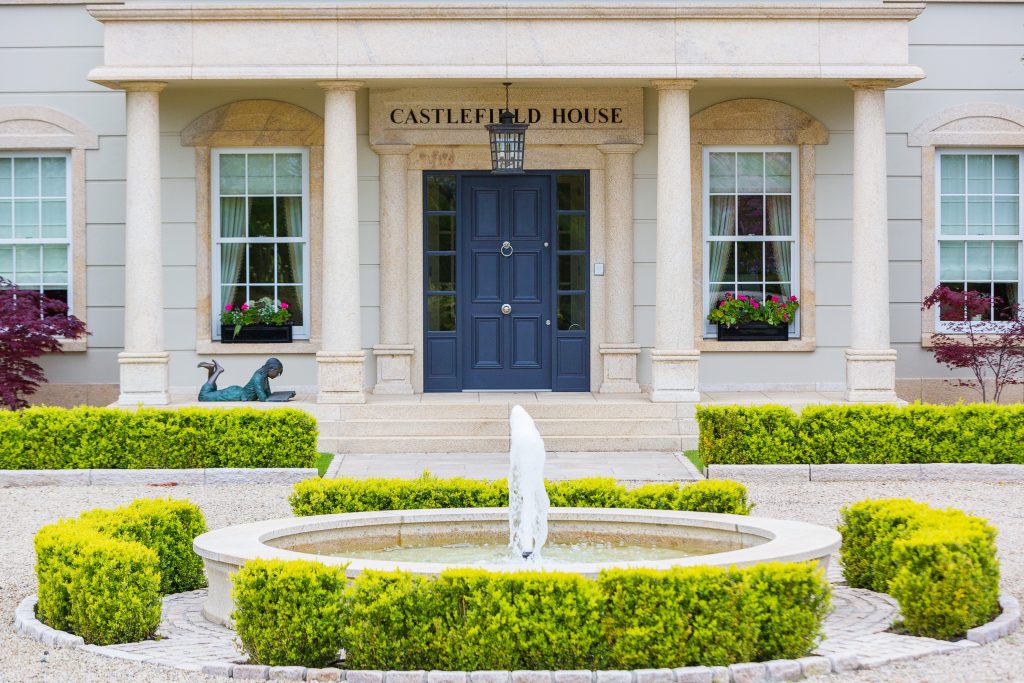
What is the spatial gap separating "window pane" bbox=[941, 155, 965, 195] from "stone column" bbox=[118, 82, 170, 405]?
29.9 feet

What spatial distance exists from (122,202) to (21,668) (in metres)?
11.3

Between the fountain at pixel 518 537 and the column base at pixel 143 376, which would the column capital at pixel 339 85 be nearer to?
the column base at pixel 143 376

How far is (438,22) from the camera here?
54.1 ft

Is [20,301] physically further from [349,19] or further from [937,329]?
[937,329]

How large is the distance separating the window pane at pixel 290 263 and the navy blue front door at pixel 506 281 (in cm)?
192

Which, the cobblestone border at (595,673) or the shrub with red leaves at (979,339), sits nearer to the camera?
the cobblestone border at (595,673)

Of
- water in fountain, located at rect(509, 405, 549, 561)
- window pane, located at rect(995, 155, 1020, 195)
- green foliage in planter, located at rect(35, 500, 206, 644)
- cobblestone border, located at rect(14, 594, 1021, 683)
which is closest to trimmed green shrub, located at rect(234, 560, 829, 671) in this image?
cobblestone border, located at rect(14, 594, 1021, 683)

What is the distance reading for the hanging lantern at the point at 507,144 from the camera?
653 inches

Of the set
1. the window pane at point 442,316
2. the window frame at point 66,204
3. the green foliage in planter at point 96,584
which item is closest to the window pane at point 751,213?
the window pane at point 442,316

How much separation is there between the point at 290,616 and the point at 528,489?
1975mm

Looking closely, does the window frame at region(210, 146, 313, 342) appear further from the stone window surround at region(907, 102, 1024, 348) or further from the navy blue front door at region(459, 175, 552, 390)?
the stone window surround at region(907, 102, 1024, 348)

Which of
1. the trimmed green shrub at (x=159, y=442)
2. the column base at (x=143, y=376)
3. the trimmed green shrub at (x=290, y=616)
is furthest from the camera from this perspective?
the column base at (x=143, y=376)

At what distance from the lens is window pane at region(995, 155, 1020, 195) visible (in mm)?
18719

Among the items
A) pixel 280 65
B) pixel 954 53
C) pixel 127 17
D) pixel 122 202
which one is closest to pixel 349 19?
pixel 280 65
